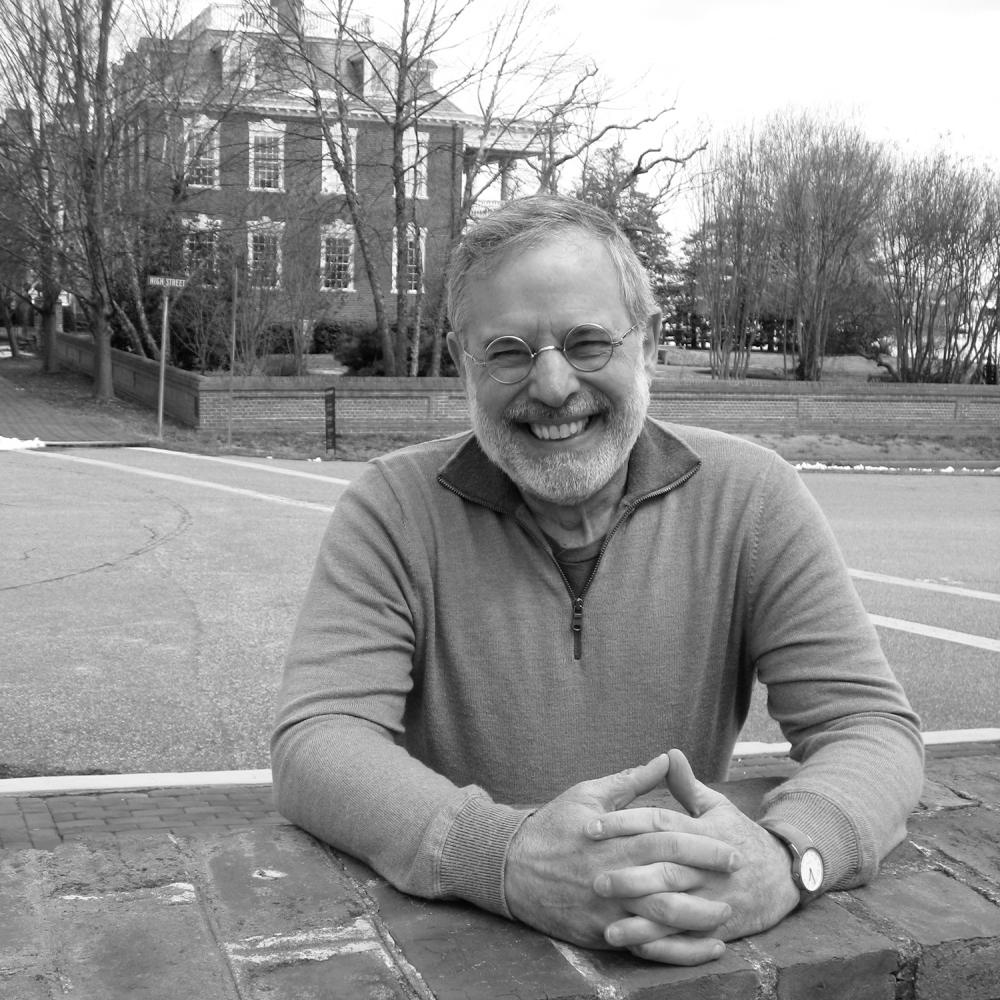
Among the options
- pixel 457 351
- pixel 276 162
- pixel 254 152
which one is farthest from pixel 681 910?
pixel 254 152

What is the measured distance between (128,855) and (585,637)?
830 millimetres

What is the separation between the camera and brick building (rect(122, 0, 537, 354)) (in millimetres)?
27766

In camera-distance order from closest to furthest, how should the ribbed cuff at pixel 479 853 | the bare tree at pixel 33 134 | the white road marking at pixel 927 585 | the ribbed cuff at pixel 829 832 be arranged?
→ the ribbed cuff at pixel 479 853
the ribbed cuff at pixel 829 832
the white road marking at pixel 927 585
the bare tree at pixel 33 134

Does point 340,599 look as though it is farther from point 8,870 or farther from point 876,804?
point 876,804

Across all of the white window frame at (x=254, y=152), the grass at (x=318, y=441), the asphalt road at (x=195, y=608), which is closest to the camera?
the asphalt road at (x=195, y=608)

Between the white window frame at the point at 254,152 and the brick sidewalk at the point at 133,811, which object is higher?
the white window frame at the point at 254,152

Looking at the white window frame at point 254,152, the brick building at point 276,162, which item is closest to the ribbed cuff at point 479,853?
the brick building at point 276,162

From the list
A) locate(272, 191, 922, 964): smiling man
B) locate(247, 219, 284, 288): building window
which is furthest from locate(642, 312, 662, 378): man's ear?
locate(247, 219, 284, 288): building window

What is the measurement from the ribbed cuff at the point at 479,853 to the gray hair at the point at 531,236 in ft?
3.28

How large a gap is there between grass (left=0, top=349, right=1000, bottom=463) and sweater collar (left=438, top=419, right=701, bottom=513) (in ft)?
67.2

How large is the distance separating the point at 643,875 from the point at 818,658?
2.72 ft

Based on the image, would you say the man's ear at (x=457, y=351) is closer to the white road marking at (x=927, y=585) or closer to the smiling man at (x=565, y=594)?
the smiling man at (x=565, y=594)

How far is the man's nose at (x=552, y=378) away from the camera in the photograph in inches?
95.7

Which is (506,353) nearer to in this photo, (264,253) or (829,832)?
(829,832)
